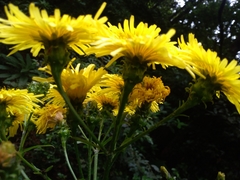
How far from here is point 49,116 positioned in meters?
0.81

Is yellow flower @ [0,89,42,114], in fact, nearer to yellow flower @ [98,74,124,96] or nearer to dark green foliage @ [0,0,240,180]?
yellow flower @ [98,74,124,96]

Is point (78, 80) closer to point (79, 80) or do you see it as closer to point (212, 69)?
point (79, 80)

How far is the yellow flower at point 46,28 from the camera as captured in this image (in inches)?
20.6

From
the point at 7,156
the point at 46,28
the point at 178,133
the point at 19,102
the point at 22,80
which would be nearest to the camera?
the point at 7,156

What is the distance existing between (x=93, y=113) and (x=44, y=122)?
0.11 m

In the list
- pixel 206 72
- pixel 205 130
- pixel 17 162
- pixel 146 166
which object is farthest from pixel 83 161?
pixel 17 162

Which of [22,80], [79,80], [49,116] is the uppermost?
[79,80]

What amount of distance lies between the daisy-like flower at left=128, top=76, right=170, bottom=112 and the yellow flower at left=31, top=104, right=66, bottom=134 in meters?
0.14

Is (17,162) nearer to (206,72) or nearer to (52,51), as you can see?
(52,51)

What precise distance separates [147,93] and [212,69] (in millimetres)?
162

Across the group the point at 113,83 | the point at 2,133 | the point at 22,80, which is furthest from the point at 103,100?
the point at 22,80

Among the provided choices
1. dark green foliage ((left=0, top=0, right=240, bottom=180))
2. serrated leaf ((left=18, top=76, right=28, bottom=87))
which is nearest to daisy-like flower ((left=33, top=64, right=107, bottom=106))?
serrated leaf ((left=18, top=76, right=28, bottom=87))

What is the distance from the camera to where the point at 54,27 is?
55 cm

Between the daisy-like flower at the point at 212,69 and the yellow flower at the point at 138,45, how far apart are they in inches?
1.8
